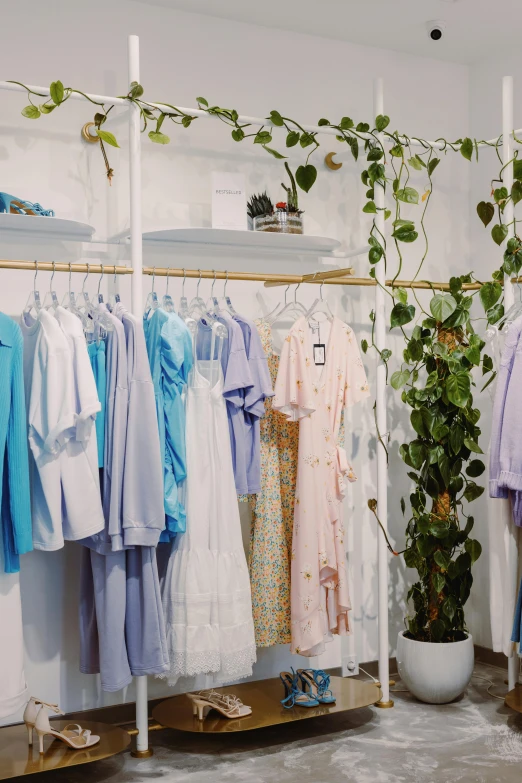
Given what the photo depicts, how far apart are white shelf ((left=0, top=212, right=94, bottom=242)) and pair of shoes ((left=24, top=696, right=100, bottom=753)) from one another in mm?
1652

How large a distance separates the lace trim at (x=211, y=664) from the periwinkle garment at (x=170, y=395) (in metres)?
0.41

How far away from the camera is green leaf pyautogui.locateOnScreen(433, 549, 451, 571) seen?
141 inches

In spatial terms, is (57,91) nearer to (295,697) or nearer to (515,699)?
(295,697)

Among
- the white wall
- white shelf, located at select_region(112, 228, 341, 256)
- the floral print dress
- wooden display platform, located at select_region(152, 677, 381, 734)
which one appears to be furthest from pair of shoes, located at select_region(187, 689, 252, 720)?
white shelf, located at select_region(112, 228, 341, 256)

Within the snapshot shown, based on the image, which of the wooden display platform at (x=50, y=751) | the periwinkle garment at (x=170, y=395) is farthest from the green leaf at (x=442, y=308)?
the wooden display platform at (x=50, y=751)

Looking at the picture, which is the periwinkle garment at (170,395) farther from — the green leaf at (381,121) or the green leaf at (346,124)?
the green leaf at (381,121)

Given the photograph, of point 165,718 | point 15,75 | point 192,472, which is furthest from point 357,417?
point 15,75

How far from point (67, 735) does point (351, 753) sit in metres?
1.01

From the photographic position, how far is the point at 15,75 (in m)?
3.33

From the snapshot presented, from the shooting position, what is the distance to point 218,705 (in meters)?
3.23

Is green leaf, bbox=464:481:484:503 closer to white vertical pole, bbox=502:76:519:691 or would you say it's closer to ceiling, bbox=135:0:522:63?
white vertical pole, bbox=502:76:519:691

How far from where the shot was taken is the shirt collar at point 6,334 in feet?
9.02

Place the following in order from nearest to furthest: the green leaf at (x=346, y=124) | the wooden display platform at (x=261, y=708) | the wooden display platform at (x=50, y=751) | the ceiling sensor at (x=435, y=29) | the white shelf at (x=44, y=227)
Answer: the wooden display platform at (x=50, y=751)
the white shelf at (x=44, y=227)
the wooden display platform at (x=261, y=708)
the green leaf at (x=346, y=124)
the ceiling sensor at (x=435, y=29)

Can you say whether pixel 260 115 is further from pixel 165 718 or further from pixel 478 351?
pixel 165 718
